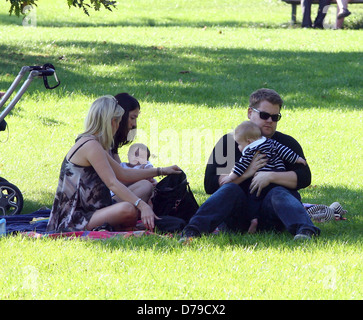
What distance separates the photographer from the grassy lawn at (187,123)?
453cm

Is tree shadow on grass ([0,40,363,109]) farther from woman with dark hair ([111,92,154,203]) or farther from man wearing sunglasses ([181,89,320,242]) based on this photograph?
man wearing sunglasses ([181,89,320,242])

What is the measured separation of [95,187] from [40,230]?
62 centimetres

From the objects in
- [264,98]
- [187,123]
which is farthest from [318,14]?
[264,98]

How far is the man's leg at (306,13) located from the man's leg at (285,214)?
495 inches

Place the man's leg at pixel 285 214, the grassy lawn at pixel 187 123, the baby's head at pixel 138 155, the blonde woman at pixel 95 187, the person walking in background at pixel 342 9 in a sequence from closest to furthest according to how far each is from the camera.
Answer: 1. the grassy lawn at pixel 187 123
2. the man's leg at pixel 285 214
3. the blonde woman at pixel 95 187
4. the baby's head at pixel 138 155
5. the person walking in background at pixel 342 9

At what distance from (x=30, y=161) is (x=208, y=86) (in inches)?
165

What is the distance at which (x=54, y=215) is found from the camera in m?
5.78

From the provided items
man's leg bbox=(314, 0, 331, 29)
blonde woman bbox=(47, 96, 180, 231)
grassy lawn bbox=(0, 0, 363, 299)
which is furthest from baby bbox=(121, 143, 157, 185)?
man's leg bbox=(314, 0, 331, 29)

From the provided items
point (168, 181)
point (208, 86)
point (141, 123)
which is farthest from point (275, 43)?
point (168, 181)

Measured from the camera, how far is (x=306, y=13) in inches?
699

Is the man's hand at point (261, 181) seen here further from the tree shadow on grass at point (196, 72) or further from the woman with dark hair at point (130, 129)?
the tree shadow on grass at point (196, 72)

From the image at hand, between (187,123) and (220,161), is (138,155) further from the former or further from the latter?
(187,123)

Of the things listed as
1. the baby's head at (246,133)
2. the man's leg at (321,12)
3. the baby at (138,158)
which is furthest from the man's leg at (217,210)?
the man's leg at (321,12)
